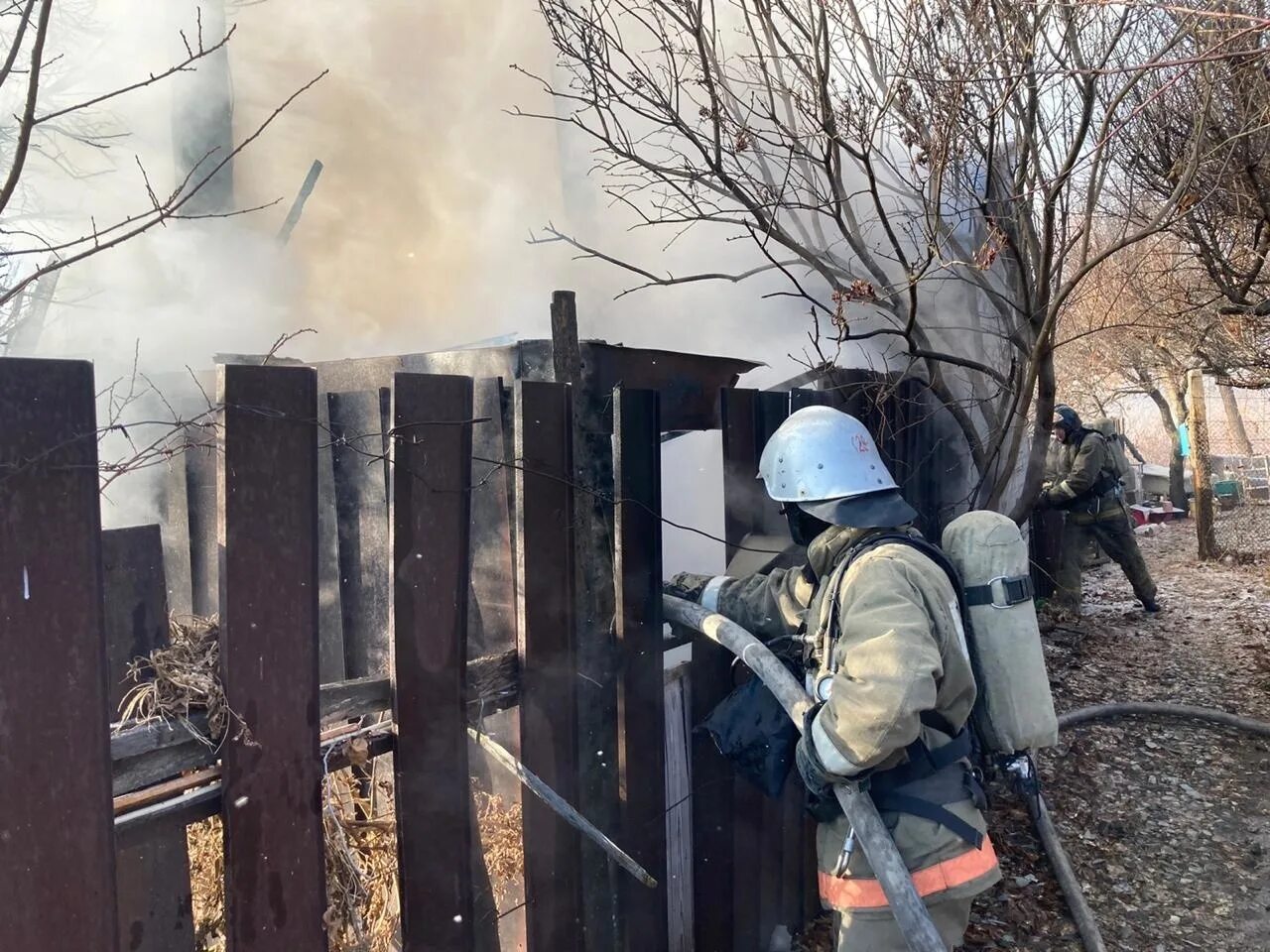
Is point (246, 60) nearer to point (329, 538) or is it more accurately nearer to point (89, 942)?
point (329, 538)

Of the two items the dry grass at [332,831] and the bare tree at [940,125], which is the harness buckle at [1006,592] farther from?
the dry grass at [332,831]

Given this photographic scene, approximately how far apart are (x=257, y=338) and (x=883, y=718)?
9.96 meters

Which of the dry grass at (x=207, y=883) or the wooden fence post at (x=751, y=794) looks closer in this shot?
the dry grass at (x=207, y=883)

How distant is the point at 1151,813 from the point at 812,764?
3250mm

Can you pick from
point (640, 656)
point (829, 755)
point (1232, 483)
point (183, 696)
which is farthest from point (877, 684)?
→ point (1232, 483)

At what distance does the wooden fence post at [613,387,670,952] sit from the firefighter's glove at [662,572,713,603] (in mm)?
285

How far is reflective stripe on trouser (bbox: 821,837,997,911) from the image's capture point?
7.28 feet

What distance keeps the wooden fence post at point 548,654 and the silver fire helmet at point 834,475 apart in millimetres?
676

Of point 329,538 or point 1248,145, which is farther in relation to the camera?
point 1248,145

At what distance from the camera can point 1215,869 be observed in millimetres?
3773

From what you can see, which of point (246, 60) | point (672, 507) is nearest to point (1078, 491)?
point (672, 507)

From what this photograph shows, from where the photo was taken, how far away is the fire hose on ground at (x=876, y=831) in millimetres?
2012

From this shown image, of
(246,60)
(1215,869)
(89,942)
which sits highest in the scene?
(246,60)

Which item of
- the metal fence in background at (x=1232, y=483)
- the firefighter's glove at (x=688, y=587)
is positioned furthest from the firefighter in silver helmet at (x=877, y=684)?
the metal fence in background at (x=1232, y=483)
